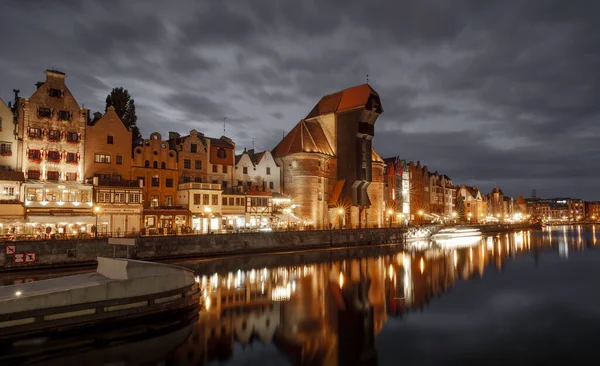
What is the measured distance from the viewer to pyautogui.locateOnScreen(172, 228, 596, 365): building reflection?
17.3 m

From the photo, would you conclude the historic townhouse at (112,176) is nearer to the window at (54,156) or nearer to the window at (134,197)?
the window at (134,197)

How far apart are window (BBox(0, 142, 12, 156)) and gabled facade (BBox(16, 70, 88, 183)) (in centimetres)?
92

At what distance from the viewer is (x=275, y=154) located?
255 ft

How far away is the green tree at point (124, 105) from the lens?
64625 mm

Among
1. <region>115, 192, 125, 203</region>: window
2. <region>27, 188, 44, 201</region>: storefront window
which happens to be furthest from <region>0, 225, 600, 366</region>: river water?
<region>27, 188, 44, 201</region>: storefront window

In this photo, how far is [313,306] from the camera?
25078mm

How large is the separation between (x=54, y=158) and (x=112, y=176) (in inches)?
258

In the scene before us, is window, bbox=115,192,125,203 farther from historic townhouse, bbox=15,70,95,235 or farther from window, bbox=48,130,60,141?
window, bbox=48,130,60,141

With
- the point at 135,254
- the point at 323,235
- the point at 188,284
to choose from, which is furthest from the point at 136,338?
the point at 323,235

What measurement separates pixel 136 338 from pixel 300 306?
32.4 ft

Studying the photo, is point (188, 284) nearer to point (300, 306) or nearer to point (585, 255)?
point (300, 306)

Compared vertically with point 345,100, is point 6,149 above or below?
below

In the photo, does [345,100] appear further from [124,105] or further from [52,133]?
[52,133]

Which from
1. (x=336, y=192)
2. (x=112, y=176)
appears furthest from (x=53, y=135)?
(x=336, y=192)
